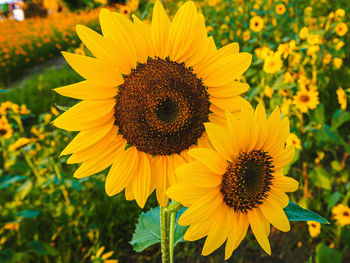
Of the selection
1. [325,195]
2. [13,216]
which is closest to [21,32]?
[13,216]

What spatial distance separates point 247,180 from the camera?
71 cm

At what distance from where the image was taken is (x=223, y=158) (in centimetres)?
64

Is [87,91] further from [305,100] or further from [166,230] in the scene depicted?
[305,100]

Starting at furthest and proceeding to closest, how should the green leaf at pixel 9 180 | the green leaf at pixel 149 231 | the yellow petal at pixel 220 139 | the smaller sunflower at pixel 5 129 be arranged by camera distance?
the smaller sunflower at pixel 5 129 → the green leaf at pixel 9 180 → the green leaf at pixel 149 231 → the yellow petal at pixel 220 139

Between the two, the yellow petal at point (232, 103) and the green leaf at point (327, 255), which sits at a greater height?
the yellow petal at point (232, 103)

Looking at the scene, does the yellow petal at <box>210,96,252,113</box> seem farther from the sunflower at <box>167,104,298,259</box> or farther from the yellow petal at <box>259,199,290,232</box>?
the yellow petal at <box>259,199,290,232</box>

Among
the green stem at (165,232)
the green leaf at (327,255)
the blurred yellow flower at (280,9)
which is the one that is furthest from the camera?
the blurred yellow flower at (280,9)

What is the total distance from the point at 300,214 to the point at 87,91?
56cm

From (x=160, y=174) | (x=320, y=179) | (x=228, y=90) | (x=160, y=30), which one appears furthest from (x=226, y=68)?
(x=320, y=179)

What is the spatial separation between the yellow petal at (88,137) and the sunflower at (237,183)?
0.23 metres

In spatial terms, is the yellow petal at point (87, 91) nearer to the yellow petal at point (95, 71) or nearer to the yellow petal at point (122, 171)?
the yellow petal at point (95, 71)

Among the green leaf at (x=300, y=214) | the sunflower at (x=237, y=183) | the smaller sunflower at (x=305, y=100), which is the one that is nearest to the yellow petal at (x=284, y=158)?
the sunflower at (x=237, y=183)

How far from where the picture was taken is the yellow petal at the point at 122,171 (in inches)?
27.4

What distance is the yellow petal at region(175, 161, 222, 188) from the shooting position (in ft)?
1.96
